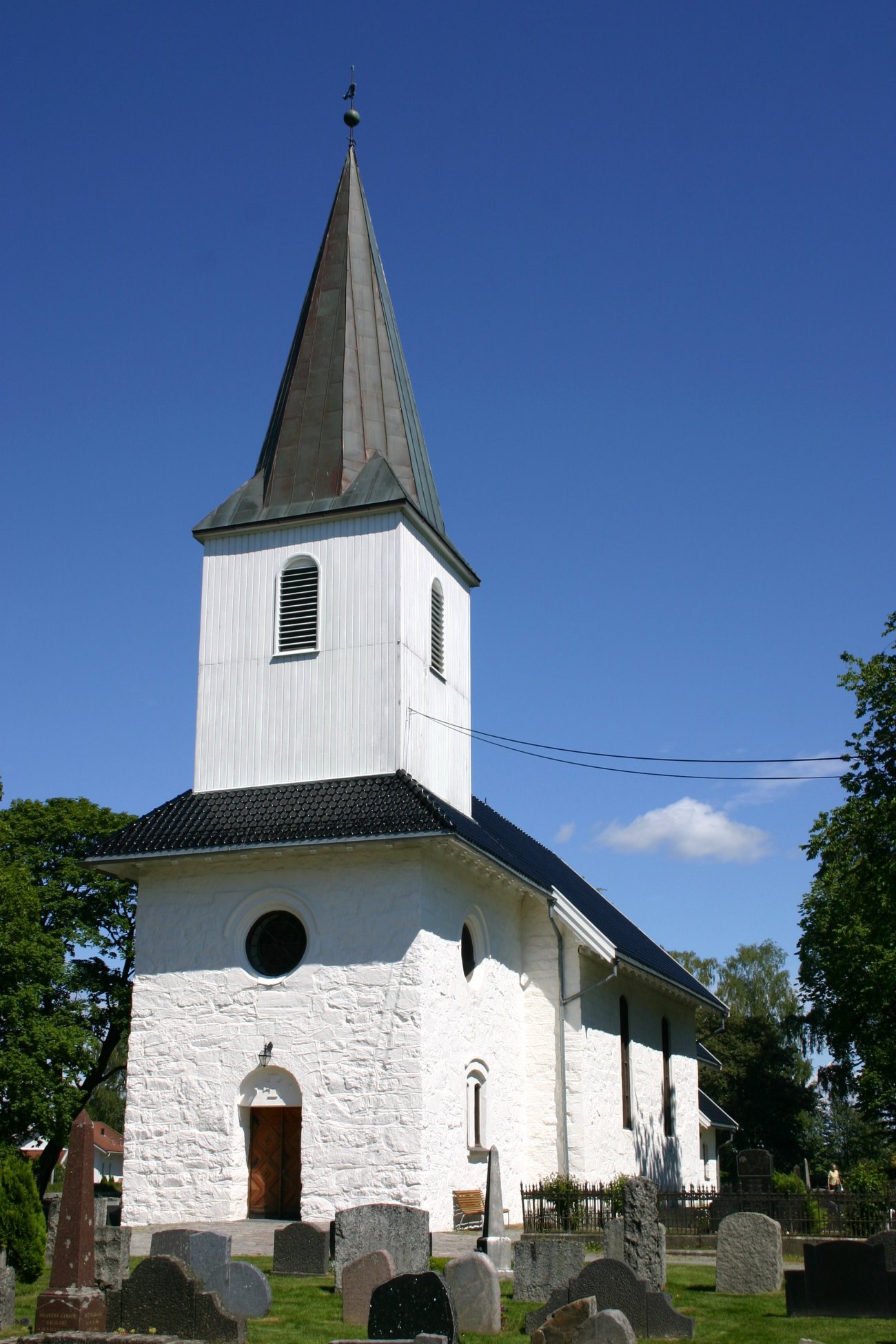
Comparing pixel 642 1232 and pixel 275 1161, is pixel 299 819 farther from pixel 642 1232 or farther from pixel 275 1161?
pixel 642 1232

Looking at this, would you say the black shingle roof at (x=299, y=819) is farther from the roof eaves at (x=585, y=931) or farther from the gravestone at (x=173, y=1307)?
the gravestone at (x=173, y=1307)

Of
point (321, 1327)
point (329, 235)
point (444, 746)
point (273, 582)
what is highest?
point (329, 235)

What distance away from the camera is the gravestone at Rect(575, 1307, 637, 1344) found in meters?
10.1

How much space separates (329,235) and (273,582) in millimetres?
8371

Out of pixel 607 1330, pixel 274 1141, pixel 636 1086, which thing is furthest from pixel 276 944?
pixel 636 1086

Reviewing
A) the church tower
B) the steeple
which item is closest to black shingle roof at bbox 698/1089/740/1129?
the church tower

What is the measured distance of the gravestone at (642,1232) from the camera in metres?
14.0

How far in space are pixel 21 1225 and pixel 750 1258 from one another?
816cm

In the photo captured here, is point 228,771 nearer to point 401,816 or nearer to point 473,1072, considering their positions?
point 401,816

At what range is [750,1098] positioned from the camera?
5066 centimetres

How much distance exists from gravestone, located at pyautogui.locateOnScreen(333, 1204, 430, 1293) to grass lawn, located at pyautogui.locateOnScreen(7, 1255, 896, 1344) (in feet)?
1.56

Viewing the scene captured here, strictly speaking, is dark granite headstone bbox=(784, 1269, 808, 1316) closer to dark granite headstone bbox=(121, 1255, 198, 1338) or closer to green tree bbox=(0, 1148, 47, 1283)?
dark granite headstone bbox=(121, 1255, 198, 1338)

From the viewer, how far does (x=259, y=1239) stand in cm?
1797

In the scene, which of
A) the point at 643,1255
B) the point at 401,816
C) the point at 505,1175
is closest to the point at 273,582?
the point at 401,816
